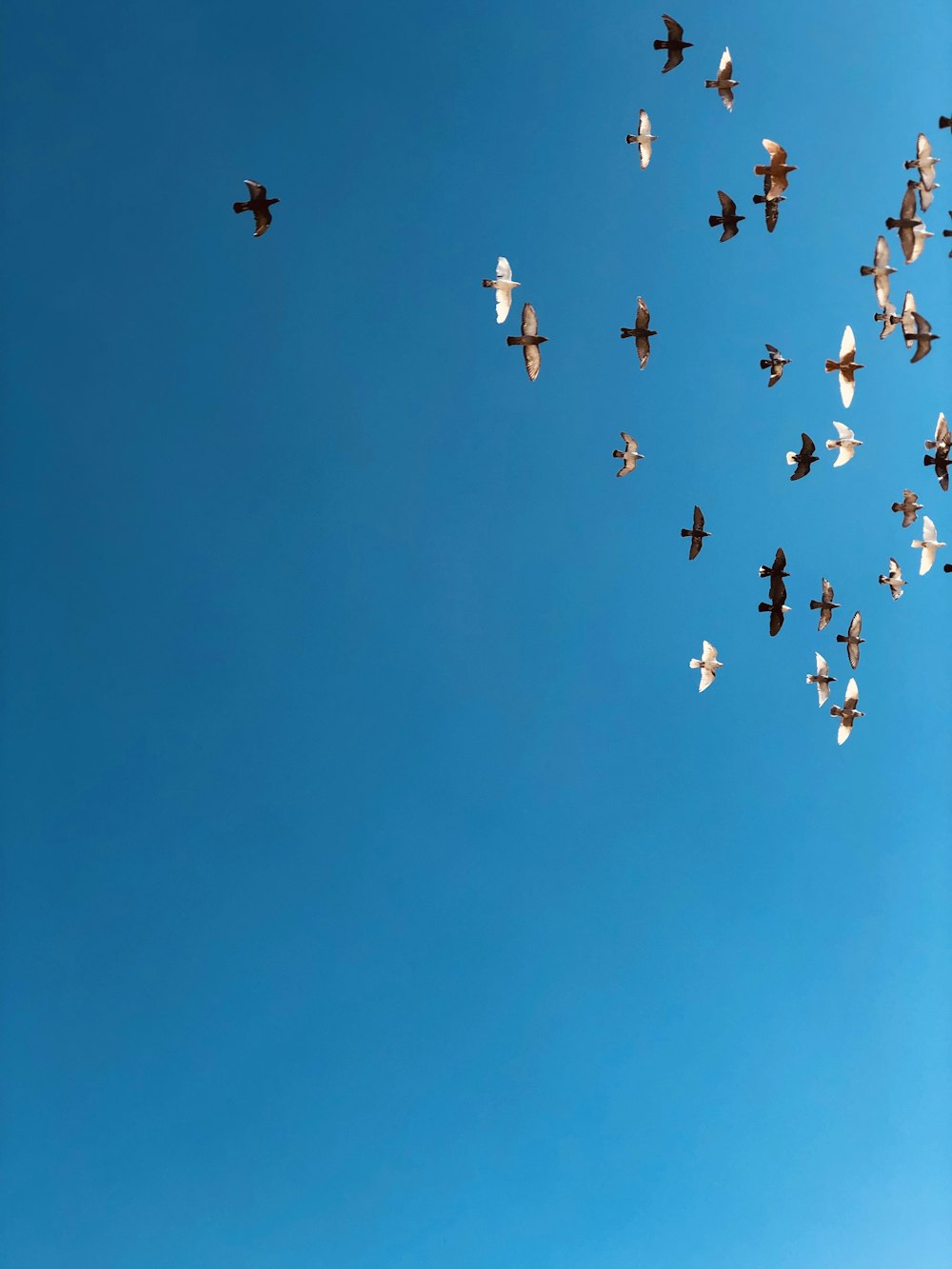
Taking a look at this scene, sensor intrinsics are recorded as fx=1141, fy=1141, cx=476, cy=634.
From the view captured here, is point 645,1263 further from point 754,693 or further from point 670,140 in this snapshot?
point 670,140

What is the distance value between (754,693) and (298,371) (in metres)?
0.99

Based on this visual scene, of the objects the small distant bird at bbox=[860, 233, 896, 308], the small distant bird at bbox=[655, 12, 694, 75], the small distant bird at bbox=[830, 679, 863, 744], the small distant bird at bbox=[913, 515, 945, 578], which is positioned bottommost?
the small distant bird at bbox=[830, 679, 863, 744]

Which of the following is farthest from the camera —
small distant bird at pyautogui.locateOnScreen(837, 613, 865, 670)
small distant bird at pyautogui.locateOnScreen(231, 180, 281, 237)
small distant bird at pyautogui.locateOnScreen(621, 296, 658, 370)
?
small distant bird at pyautogui.locateOnScreen(837, 613, 865, 670)

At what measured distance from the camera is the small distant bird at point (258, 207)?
67.1 inches

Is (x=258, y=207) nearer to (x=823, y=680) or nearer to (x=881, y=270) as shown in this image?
(x=881, y=270)

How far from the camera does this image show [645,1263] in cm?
195

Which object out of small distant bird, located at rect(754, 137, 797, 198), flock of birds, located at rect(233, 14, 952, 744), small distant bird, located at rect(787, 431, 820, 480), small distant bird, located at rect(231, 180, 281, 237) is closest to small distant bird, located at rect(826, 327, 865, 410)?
flock of birds, located at rect(233, 14, 952, 744)

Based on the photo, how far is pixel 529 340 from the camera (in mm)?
1768

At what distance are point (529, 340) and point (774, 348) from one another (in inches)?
17.4

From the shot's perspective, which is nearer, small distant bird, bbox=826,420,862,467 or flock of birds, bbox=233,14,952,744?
flock of birds, bbox=233,14,952,744

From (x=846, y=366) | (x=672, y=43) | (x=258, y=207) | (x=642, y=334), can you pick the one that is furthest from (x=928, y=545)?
(x=258, y=207)

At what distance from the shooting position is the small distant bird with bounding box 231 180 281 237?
67.1 inches

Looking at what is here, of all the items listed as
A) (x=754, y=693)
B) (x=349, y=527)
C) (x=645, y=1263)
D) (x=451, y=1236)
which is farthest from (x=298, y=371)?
(x=645, y=1263)

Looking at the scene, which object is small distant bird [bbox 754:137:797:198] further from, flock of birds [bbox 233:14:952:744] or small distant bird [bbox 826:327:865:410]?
small distant bird [bbox 826:327:865:410]
